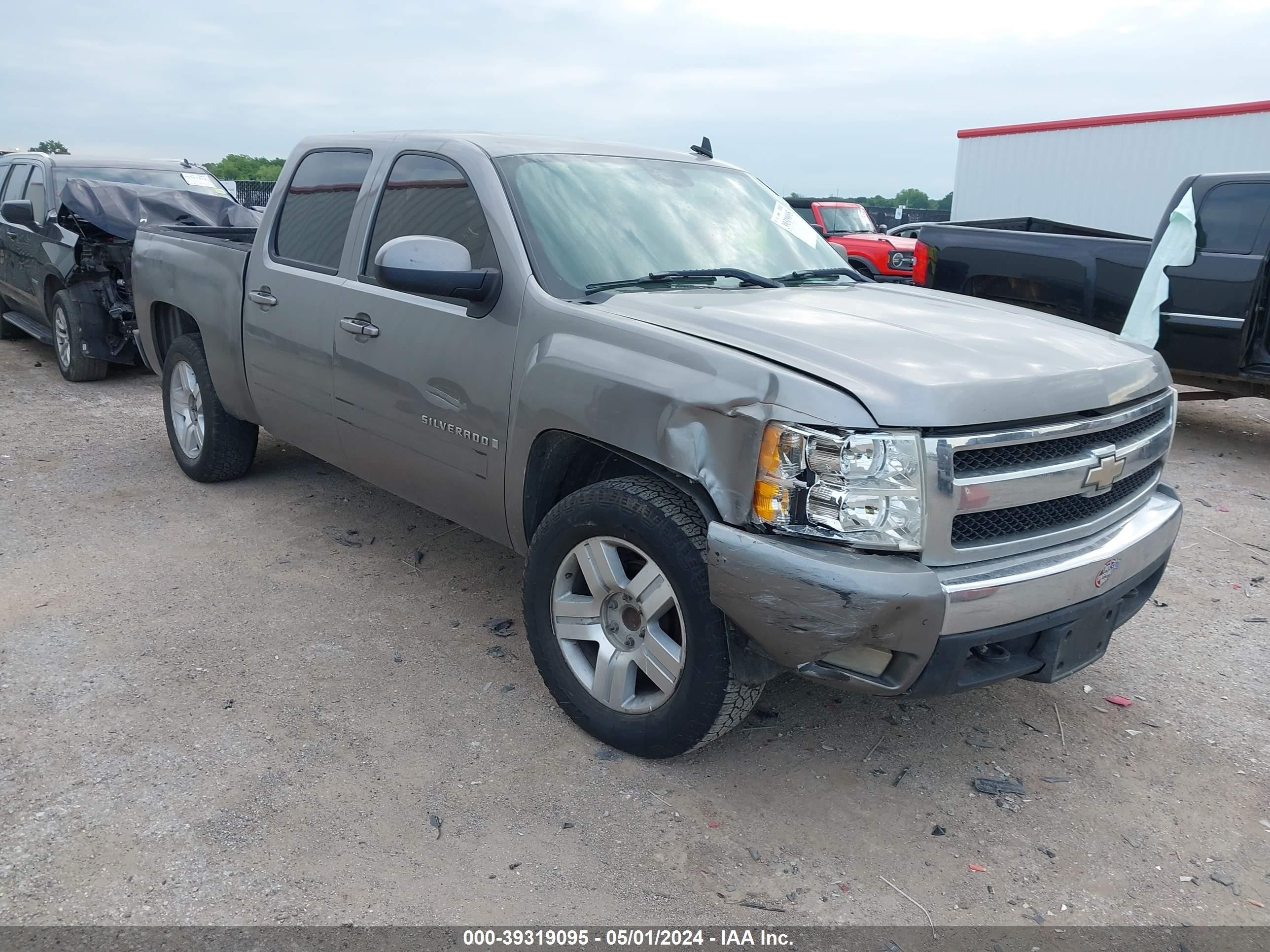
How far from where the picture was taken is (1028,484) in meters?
2.76

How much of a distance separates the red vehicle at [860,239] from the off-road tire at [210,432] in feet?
32.5

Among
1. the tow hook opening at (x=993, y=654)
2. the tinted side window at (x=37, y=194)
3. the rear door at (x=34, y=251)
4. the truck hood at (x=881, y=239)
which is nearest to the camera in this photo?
the tow hook opening at (x=993, y=654)

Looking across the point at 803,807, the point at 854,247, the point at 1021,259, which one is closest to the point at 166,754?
the point at 803,807

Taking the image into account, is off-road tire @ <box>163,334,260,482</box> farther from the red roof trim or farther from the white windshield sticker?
the red roof trim

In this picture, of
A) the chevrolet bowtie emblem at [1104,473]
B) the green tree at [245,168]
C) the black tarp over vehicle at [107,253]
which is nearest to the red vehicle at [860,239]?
the black tarp over vehicle at [107,253]

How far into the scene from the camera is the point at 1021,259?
8.18 meters

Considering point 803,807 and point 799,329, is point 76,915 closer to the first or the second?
point 803,807

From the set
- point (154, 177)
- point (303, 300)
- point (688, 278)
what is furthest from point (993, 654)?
point (154, 177)

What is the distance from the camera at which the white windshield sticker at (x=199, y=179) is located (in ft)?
33.0

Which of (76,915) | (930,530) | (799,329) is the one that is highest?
(799,329)

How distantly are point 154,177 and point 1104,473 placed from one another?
9691 millimetres

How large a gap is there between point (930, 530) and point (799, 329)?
749 mm

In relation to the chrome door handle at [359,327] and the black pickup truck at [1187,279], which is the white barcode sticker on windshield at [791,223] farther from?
the black pickup truck at [1187,279]

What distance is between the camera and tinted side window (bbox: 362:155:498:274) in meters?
3.70
